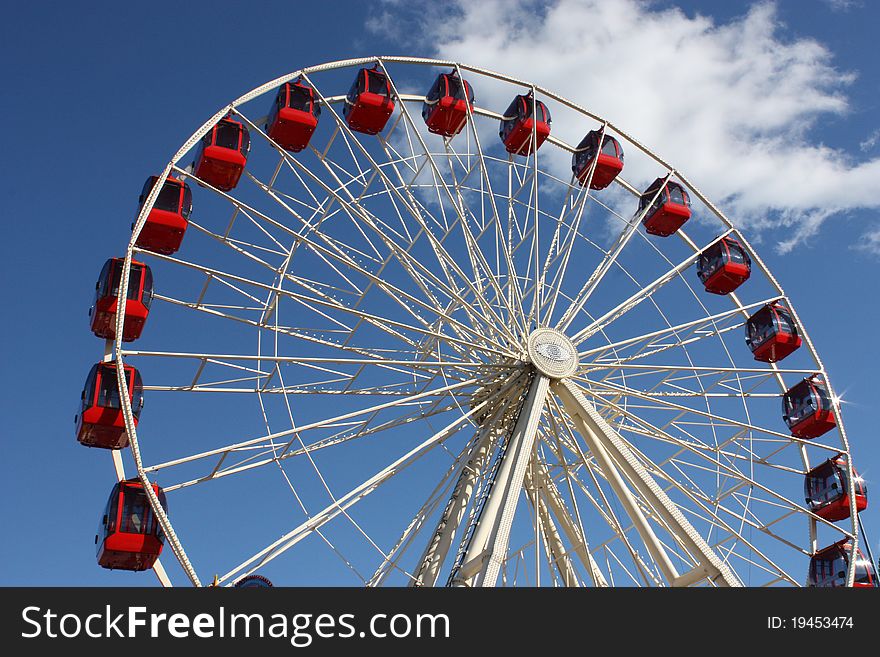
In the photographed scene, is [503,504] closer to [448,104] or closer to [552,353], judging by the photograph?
[552,353]

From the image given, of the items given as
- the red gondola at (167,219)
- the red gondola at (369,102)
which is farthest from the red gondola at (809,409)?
the red gondola at (167,219)

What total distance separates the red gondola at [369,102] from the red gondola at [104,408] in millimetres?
7043

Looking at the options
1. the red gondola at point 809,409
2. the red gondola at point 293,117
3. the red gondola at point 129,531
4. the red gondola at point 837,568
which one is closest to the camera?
the red gondola at point 129,531

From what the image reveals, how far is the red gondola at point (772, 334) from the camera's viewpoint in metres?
21.0

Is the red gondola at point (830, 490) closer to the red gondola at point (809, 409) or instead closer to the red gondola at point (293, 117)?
the red gondola at point (809, 409)

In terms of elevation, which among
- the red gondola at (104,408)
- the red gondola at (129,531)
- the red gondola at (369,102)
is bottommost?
the red gondola at (129,531)

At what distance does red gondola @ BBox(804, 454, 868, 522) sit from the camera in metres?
20.3

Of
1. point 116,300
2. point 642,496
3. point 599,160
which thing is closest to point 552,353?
point 642,496

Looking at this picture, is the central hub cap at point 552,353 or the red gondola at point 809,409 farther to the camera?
the red gondola at point 809,409

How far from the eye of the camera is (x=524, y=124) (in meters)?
20.8
